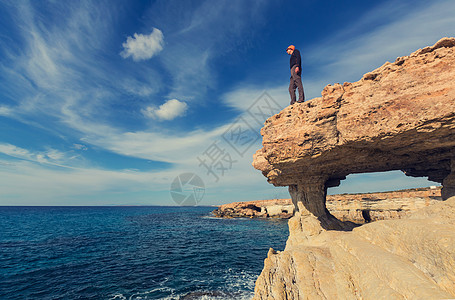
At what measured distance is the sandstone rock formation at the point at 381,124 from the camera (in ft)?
22.3

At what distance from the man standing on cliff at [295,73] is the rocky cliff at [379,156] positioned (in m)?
1.09

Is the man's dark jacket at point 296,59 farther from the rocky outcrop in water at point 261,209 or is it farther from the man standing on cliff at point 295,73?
the rocky outcrop in water at point 261,209

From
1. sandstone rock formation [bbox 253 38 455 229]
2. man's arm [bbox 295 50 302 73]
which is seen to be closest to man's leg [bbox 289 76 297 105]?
man's arm [bbox 295 50 302 73]

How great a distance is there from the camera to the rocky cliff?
5246 millimetres

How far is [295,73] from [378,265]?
9.65m

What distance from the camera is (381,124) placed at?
7793 millimetres

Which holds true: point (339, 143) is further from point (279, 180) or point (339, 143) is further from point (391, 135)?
point (279, 180)

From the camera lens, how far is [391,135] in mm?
7703

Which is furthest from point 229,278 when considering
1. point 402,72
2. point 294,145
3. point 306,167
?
point 402,72

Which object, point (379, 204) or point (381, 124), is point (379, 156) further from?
point (379, 204)

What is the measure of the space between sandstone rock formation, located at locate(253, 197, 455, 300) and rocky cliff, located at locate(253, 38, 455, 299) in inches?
1.1

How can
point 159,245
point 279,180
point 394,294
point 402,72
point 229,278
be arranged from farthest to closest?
point 159,245, point 229,278, point 279,180, point 402,72, point 394,294

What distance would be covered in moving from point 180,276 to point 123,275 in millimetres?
5266

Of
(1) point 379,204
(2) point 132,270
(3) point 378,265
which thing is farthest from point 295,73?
(1) point 379,204
